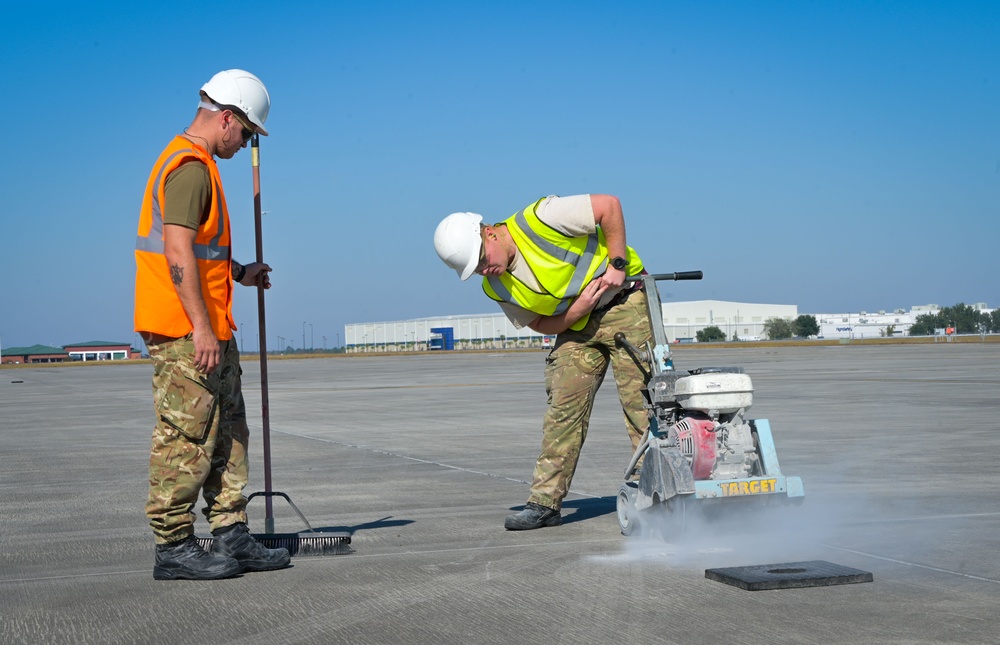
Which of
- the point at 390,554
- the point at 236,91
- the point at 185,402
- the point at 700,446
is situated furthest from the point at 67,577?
the point at 700,446

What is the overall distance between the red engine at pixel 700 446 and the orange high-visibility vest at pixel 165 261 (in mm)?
2100

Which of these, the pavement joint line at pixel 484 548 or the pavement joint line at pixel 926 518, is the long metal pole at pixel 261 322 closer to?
the pavement joint line at pixel 484 548

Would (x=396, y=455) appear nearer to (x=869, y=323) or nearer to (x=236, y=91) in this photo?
(x=236, y=91)

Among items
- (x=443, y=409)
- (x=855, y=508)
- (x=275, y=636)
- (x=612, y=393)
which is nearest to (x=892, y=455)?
(x=855, y=508)

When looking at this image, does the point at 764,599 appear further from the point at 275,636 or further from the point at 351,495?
the point at 351,495

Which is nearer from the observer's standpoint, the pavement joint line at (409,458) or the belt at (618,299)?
the belt at (618,299)

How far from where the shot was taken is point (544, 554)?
5051mm

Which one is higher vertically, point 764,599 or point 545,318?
point 545,318

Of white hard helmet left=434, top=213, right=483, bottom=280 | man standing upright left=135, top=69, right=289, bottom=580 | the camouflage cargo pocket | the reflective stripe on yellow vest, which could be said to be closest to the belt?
the reflective stripe on yellow vest

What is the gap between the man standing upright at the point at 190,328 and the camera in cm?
455

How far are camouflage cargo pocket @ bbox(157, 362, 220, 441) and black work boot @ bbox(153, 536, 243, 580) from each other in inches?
18.7

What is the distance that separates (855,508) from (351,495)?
132 inches

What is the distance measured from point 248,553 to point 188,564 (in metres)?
0.32

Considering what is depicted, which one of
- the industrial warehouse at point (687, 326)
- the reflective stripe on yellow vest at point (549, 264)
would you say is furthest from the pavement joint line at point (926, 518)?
the industrial warehouse at point (687, 326)
